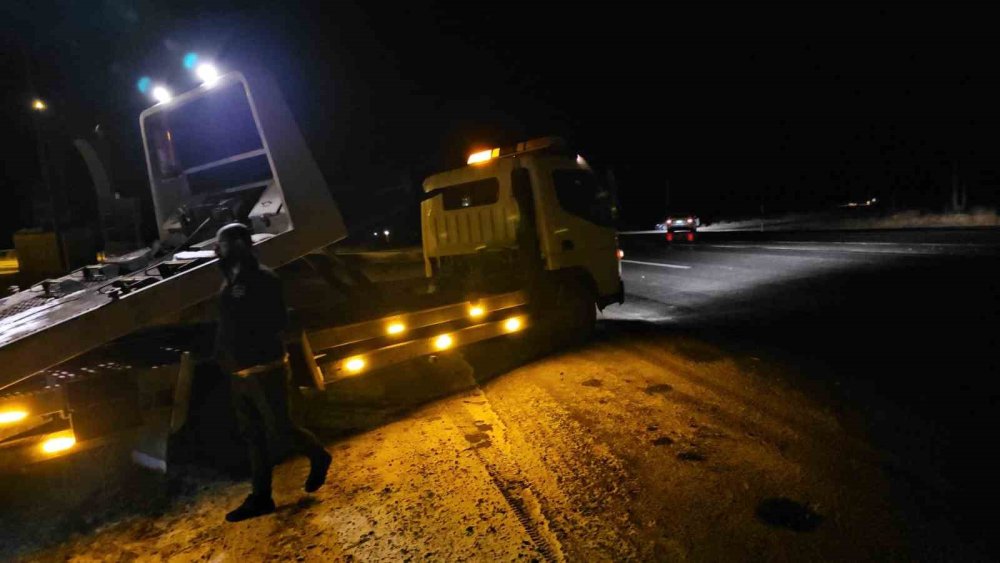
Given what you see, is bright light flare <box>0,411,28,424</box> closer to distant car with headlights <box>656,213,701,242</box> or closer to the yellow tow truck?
the yellow tow truck

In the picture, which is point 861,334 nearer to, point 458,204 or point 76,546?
point 458,204

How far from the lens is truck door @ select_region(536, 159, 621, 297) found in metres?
7.13

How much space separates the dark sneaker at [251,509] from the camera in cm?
358

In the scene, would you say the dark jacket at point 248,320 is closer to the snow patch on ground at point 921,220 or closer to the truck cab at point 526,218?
the truck cab at point 526,218

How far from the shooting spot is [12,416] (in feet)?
10.8

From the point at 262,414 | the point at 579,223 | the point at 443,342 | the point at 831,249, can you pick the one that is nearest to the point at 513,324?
the point at 443,342

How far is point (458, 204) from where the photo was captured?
8.05m

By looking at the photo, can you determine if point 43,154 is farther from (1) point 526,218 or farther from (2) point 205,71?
(1) point 526,218

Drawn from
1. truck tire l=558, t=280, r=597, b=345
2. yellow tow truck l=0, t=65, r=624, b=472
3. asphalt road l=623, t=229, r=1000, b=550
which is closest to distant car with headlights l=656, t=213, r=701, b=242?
asphalt road l=623, t=229, r=1000, b=550

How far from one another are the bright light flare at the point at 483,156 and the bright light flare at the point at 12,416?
570 cm

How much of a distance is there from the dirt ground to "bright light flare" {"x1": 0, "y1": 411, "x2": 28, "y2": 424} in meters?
0.83

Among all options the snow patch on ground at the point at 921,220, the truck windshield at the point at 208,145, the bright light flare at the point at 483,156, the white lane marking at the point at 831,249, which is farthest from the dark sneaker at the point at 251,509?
the snow patch on ground at the point at 921,220

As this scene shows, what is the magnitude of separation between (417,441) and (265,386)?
61.2 inches

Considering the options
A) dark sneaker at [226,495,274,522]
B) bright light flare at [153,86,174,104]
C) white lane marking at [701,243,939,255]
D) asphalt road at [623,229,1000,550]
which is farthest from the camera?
white lane marking at [701,243,939,255]
